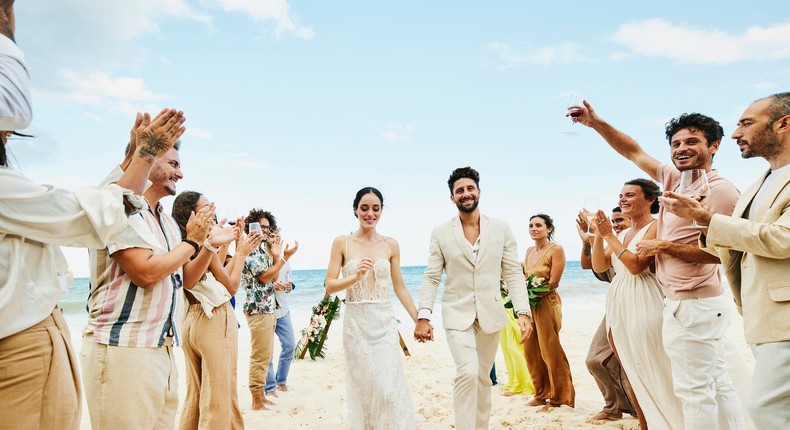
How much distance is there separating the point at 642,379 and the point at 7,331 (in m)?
4.76

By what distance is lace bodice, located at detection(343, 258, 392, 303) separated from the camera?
17.8ft

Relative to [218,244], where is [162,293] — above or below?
below

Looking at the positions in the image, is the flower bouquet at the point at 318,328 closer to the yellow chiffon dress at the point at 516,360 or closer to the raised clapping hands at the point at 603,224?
the yellow chiffon dress at the point at 516,360

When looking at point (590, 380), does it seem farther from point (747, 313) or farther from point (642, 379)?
point (747, 313)

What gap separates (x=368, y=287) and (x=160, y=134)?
3.29m

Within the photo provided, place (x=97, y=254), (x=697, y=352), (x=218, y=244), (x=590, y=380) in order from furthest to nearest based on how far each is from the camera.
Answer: (x=590, y=380) → (x=697, y=352) → (x=218, y=244) → (x=97, y=254)

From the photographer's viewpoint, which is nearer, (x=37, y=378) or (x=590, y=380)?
(x=37, y=378)

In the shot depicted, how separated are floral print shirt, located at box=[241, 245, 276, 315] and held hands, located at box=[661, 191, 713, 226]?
5.31m

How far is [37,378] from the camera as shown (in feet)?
6.59

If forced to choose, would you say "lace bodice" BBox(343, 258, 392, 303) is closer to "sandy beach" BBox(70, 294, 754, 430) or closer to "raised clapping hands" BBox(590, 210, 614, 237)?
"sandy beach" BBox(70, 294, 754, 430)

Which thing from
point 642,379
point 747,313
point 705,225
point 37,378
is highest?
point 705,225

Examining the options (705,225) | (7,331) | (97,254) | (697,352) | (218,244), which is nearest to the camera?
(7,331)

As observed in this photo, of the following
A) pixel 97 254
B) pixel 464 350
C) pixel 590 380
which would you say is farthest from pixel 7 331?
pixel 590 380

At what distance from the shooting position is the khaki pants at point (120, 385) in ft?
8.66
